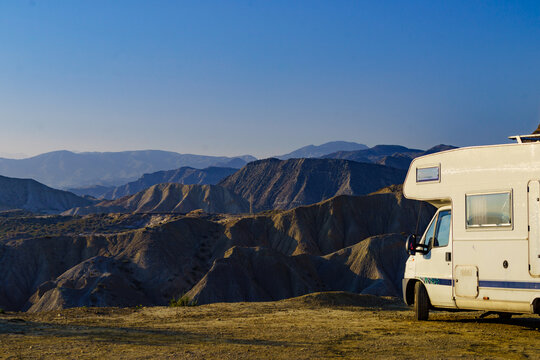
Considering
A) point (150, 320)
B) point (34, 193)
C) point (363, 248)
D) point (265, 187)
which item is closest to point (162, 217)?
point (363, 248)

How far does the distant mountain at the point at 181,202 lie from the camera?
155275 millimetres

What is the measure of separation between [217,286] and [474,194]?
45988 mm

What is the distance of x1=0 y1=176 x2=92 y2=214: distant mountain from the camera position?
174238mm

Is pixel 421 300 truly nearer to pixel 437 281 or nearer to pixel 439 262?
pixel 437 281

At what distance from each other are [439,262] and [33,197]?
184 m

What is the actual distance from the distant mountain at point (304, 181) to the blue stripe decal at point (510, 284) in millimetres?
157838

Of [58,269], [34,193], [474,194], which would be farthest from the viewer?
[34,193]

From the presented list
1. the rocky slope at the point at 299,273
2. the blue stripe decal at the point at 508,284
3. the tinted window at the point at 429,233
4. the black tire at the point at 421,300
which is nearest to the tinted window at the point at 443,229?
the tinted window at the point at 429,233

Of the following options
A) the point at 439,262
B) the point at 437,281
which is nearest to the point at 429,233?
the point at 439,262

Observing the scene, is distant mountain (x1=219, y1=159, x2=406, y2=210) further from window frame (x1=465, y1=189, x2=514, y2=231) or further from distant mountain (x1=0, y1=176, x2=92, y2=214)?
window frame (x1=465, y1=189, x2=514, y2=231)

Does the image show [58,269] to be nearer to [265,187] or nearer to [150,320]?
[150,320]

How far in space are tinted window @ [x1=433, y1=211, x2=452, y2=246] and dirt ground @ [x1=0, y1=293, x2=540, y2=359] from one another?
73.7 inches

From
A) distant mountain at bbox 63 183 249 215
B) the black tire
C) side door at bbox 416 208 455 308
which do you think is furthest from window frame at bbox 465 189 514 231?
distant mountain at bbox 63 183 249 215

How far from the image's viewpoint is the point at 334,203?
301 ft
